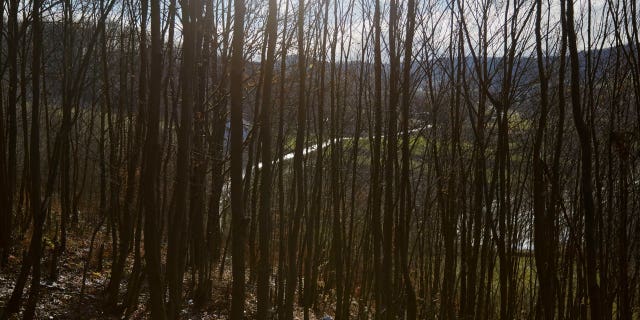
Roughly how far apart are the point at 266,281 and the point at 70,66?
4733 mm

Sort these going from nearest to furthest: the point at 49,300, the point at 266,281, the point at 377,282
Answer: the point at 266,281 → the point at 377,282 → the point at 49,300

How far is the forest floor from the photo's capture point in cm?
715

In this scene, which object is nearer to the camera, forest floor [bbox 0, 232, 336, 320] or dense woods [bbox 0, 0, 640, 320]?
dense woods [bbox 0, 0, 640, 320]

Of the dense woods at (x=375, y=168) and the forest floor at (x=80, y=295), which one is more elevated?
the dense woods at (x=375, y=168)

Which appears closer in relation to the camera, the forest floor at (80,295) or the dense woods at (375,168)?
the dense woods at (375,168)

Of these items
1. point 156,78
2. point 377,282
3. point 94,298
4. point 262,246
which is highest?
point 156,78

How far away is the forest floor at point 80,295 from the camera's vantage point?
23.4 feet

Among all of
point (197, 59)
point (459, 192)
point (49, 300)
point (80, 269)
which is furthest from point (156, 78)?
point (80, 269)

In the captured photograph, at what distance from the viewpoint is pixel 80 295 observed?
24.1 feet

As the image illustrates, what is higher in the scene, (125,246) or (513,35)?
(513,35)

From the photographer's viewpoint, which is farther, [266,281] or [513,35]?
[513,35]

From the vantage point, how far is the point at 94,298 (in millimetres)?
7797

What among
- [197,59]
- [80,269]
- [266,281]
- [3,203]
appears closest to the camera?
[266,281]

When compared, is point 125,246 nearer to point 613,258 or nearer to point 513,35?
point 513,35
